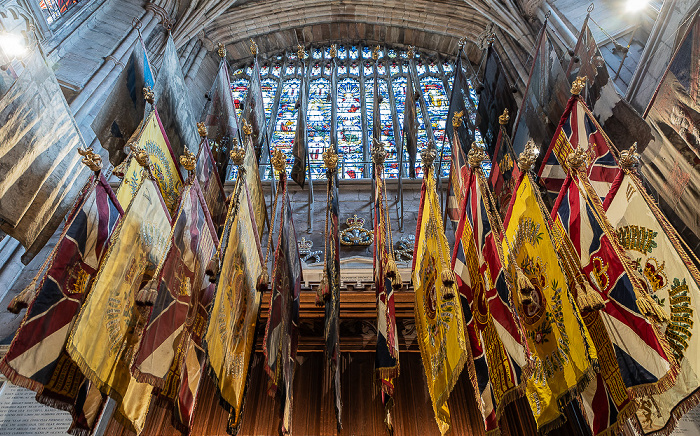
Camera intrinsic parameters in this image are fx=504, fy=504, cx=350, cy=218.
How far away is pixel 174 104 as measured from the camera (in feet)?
22.2

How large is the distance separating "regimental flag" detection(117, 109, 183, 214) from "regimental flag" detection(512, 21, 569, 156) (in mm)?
4244

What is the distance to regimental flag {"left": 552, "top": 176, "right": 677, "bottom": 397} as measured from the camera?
3320mm

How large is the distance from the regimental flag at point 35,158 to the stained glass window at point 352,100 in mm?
3917

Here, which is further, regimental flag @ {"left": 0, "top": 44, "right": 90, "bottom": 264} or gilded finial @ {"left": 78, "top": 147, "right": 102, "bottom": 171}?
regimental flag @ {"left": 0, "top": 44, "right": 90, "bottom": 264}

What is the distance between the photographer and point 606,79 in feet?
19.2

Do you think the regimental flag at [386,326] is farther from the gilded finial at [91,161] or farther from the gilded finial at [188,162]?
the gilded finial at [91,161]

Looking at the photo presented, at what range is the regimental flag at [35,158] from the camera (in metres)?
4.73

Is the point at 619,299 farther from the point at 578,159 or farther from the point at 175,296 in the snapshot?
the point at 175,296

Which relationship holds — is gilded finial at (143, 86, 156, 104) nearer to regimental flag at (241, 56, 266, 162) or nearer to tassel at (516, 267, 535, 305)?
regimental flag at (241, 56, 266, 162)

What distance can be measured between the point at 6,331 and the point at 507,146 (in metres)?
5.98

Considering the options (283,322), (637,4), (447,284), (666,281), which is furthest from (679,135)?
(283,322)

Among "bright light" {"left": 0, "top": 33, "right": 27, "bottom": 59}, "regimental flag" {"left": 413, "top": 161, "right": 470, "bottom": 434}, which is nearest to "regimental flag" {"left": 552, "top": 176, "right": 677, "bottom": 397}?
"regimental flag" {"left": 413, "top": 161, "right": 470, "bottom": 434}

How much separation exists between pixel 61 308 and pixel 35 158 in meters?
1.96

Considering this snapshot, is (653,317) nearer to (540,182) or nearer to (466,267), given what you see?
(466,267)
